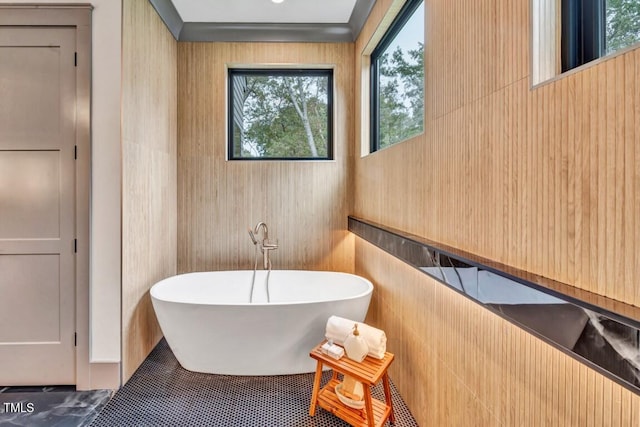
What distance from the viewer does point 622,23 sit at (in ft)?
2.52

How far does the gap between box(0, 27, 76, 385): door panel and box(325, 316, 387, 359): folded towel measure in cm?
167

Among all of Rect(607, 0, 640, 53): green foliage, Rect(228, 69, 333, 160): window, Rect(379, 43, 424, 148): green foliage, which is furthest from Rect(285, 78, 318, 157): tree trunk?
Rect(607, 0, 640, 53): green foliage

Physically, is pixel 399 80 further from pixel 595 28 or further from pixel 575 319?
pixel 575 319

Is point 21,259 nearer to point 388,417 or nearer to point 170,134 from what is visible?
point 170,134

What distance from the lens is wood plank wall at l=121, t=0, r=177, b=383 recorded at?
213 centimetres

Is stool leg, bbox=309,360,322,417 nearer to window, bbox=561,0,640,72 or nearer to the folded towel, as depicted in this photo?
the folded towel

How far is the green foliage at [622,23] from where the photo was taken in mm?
728

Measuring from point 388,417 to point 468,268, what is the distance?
110cm

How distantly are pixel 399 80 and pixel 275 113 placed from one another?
1378mm

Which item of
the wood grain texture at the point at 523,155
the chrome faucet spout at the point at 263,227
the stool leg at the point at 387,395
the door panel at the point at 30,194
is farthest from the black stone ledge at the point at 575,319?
the door panel at the point at 30,194

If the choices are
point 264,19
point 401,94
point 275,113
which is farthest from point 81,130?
point 401,94

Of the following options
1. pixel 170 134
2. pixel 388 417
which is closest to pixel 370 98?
pixel 170 134

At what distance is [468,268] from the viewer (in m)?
1.12

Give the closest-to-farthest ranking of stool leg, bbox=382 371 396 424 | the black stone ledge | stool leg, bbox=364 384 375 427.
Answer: the black stone ledge
stool leg, bbox=364 384 375 427
stool leg, bbox=382 371 396 424
